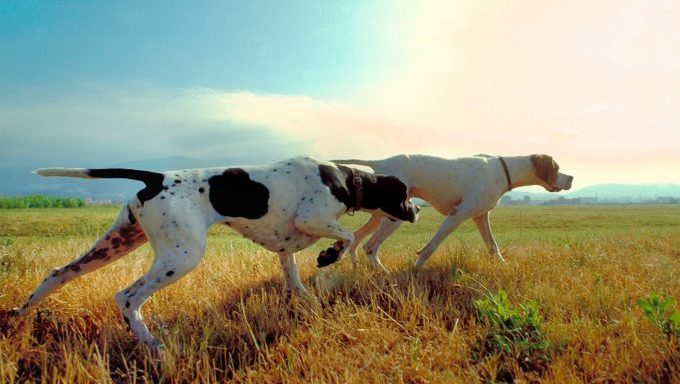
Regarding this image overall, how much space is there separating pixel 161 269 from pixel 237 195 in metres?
0.85

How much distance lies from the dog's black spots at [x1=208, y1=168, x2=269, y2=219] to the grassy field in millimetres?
757

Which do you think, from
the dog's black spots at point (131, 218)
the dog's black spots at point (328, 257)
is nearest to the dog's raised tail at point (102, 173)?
the dog's black spots at point (131, 218)

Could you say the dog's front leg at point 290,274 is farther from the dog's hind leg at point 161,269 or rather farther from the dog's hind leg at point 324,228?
the dog's hind leg at point 161,269

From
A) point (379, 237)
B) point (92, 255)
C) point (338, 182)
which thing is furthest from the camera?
point (379, 237)

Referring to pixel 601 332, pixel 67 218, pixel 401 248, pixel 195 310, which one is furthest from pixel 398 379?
pixel 67 218

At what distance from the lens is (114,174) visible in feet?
12.4

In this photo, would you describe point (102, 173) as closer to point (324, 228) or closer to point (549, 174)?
point (324, 228)

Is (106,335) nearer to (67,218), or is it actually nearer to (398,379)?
(398,379)

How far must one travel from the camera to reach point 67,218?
1130cm

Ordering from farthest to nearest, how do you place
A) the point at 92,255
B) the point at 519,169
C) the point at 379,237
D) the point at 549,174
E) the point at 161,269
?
1. the point at 549,174
2. the point at 519,169
3. the point at 379,237
4. the point at 92,255
5. the point at 161,269

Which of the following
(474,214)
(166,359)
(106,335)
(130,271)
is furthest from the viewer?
(474,214)

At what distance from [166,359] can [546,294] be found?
3586 millimetres

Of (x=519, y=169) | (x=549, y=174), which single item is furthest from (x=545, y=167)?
(x=519, y=169)

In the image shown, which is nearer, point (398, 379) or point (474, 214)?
point (398, 379)
